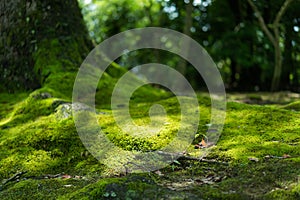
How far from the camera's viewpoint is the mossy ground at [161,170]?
2.49 m

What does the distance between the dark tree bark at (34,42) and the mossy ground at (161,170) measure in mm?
1028

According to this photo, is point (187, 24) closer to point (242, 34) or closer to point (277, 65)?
point (242, 34)

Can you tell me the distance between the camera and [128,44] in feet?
58.8

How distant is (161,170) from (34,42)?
11.9ft

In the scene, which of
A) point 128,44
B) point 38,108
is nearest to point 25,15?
point 38,108

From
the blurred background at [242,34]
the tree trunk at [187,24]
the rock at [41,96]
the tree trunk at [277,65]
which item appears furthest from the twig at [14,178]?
the tree trunk at [187,24]

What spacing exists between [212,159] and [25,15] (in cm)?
413

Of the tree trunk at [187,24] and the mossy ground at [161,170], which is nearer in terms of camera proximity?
the mossy ground at [161,170]

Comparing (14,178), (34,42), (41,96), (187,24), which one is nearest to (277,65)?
(187,24)

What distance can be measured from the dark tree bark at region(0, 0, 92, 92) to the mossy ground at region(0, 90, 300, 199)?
1.03 m

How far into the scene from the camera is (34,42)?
5562mm

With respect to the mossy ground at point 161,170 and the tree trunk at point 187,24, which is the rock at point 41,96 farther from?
the tree trunk at point 187,24

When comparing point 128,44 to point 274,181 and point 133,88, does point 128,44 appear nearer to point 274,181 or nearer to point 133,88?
point 133,88

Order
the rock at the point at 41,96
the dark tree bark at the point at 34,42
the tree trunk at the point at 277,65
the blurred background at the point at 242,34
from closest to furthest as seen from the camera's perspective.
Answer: the rock at the point at 41,96, the dark tree bark at the point at 34,42, the tree trunk at the point at 277,65, the blurred background at the point at 242,34
